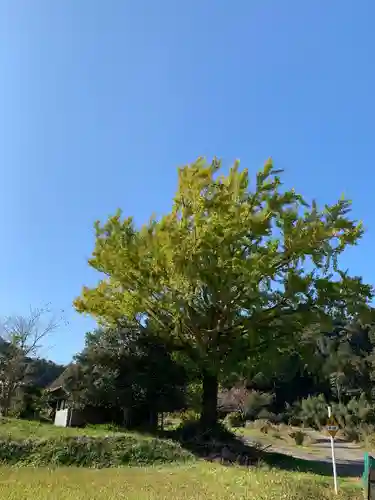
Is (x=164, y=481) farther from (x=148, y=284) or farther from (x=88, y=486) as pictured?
(x=148, y=284)

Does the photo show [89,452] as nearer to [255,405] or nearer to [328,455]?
[328,455]

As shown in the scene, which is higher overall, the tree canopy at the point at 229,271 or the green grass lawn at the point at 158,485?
the tree canopy at the point at 229,271

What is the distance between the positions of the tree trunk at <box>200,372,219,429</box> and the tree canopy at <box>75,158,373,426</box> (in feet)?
0.14

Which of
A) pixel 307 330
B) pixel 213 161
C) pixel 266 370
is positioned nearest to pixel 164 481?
pixel 266 370

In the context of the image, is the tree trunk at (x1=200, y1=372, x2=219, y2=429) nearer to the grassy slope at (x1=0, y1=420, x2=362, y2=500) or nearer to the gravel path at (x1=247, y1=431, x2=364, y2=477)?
the gravel path at (x1=247, y1=431, x2=364, y2=477)

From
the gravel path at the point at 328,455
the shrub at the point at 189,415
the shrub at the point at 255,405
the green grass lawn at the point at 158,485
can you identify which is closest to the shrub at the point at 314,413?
the shrub at the point at 255,405

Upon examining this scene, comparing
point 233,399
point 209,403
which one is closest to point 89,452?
point 209,403

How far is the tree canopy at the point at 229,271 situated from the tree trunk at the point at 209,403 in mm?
42

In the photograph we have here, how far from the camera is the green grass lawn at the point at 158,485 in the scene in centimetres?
844

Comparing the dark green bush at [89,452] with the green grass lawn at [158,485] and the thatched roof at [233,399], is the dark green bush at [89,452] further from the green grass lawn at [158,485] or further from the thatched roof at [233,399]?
the thatched roof at [233,399]

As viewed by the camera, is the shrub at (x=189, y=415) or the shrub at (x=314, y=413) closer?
the shrub at (x=189, y=415)

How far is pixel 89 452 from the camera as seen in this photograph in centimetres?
1366

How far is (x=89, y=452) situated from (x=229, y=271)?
7564 millimetres

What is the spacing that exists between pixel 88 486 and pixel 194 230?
9.73 m
